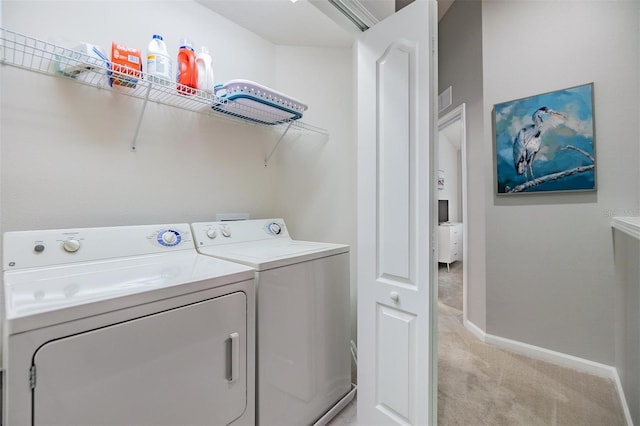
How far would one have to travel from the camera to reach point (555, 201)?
210 cm

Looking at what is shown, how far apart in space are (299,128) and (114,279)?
5.34 feet

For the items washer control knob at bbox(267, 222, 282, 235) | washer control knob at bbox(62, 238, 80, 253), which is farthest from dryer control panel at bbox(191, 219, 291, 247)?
washer control knob at bbox(62, 238, 80, 253)

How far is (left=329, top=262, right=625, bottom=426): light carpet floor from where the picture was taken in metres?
1.51

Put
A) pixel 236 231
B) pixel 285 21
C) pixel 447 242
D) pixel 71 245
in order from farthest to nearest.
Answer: pixel 447 242 < pixel 285 21 < pixel 236 231 < pixel 71 245

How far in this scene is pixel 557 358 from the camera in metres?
2.08

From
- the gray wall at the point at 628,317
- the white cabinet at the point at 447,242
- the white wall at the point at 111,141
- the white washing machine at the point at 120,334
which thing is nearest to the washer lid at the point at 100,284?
the white washing machine at the point at 120,334

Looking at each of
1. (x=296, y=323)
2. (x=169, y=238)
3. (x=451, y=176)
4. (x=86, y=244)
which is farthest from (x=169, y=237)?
(x=451, y=176)

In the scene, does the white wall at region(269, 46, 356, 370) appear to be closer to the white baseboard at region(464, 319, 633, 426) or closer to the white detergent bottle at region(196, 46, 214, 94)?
the white detergent bottle at region(196, 46, 214, 94)

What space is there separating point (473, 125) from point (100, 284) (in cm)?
302

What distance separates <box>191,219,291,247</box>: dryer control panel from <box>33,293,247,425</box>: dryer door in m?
0.62

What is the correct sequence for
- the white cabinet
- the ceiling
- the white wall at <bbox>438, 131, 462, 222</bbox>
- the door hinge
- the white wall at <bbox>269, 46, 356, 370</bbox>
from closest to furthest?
the door hinge, the ceiling, the white wall at <bbox>269, 46, 356, 370</bbox>, the white cabinet, the white wall at <bbox>438, 131, 462, 222</bbox>

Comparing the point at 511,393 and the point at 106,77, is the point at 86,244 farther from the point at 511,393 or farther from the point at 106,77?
the point at 511,393

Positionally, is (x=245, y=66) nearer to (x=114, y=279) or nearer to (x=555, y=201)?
(x=114, y=279)

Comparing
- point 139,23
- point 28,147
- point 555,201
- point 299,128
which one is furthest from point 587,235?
point 28,147
